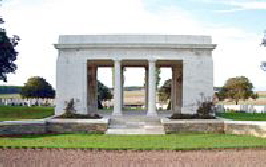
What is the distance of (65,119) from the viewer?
37.0m

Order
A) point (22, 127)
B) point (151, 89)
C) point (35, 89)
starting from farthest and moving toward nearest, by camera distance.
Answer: point (35, 89) < point (151, 89) < point (22, 127)

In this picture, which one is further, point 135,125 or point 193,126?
point 135,125

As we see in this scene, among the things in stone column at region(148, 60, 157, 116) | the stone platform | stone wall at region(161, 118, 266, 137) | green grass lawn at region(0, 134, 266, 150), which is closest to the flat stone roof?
stone column at region(148, 60, 157, 116)

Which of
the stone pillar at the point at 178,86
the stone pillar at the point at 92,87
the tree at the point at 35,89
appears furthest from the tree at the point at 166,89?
the stone pillar at the point at 92,87

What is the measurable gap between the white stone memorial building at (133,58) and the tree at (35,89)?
51.8m

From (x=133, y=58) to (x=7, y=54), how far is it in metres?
20.9

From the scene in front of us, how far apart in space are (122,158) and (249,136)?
15103mm

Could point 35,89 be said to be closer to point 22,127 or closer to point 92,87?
point 92,87

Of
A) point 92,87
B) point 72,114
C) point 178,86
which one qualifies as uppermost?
point 178,86

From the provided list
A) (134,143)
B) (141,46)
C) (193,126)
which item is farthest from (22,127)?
(141,46)

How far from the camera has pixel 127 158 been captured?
20328mm

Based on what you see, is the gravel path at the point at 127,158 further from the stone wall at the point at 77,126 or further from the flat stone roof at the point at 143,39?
the flat stone roof at the point at 143,39

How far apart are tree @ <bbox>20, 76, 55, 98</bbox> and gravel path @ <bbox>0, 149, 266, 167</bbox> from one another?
71817 mm

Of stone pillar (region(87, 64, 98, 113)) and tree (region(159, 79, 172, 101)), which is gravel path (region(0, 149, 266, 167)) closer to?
stone pillar (region(87, 64, 98, 113))
